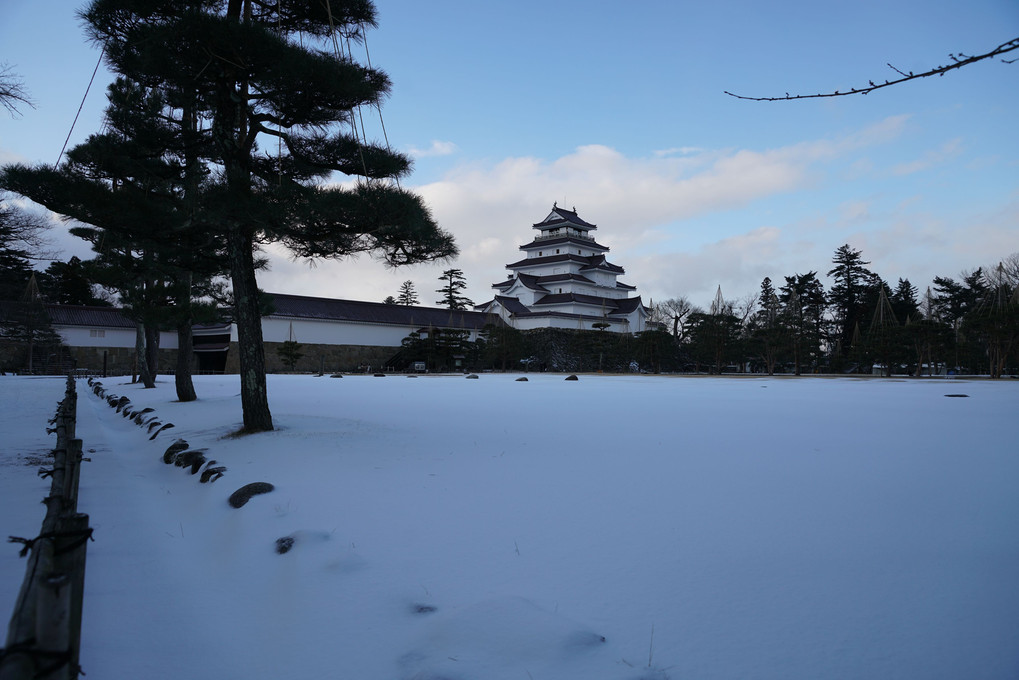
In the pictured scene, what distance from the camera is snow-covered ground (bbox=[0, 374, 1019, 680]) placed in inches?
81.7

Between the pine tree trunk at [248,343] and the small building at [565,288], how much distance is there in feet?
91.5

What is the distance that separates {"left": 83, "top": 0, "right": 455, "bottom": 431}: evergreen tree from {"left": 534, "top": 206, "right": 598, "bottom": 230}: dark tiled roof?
31104mm

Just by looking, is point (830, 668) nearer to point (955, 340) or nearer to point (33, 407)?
point (33, 407)

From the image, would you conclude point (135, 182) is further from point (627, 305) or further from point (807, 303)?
point (807, 303)

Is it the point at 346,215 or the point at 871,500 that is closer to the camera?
the point at 871,500

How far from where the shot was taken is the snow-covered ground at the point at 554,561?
2074mm

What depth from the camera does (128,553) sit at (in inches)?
128

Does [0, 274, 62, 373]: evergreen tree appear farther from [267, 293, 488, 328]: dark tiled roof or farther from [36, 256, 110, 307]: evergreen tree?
[267, 293, 488, 328]: dark tiled roof

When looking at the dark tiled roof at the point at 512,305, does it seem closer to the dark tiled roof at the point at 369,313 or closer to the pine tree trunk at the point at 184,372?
the dark tiled roof at the point at 369,313

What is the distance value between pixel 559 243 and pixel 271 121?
30836 millimetres

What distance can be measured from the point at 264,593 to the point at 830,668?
7.90 ft

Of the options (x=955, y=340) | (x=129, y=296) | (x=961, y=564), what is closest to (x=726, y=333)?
(x=955, y=340)

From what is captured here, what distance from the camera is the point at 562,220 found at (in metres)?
37.1

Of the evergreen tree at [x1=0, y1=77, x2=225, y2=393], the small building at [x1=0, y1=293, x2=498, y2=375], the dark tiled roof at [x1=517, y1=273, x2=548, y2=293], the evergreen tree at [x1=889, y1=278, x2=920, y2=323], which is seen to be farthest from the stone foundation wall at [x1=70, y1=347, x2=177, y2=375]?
the evergreen tree at [x1=889, y1=278, x2=920, y2=323]
